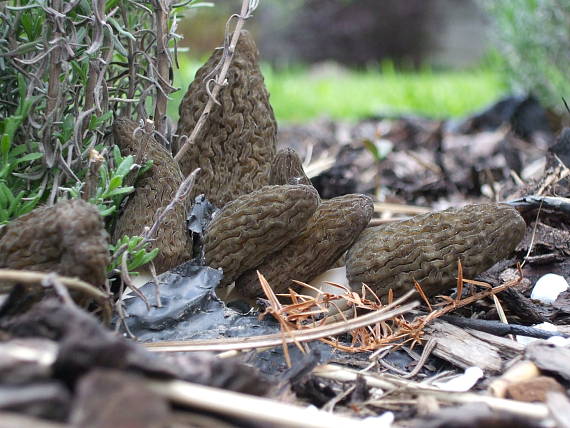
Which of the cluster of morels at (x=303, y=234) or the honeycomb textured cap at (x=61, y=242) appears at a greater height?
the honeycomb textured cap at (x=61, y=242)

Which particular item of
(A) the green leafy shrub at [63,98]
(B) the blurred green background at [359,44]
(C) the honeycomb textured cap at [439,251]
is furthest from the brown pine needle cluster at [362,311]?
(B) the blurred green background at [359,44]

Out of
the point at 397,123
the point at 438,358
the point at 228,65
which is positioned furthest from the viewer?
the point at 397,123

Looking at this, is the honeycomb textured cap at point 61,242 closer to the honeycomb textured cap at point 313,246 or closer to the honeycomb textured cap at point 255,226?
the honeycomb textured cap at point 255,226

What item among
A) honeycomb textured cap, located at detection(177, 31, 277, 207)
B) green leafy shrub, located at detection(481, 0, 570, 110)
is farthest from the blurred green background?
honeycomb textured cap, located at detection(177, 31, 277, 207)

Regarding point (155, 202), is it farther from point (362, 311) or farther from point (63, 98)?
point (362, 311)

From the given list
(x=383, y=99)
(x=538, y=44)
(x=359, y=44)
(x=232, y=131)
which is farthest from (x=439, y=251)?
(x=359, y=44)

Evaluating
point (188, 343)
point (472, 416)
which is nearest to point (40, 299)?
point (188, 343)

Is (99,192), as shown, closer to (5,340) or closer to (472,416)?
(5,340)
